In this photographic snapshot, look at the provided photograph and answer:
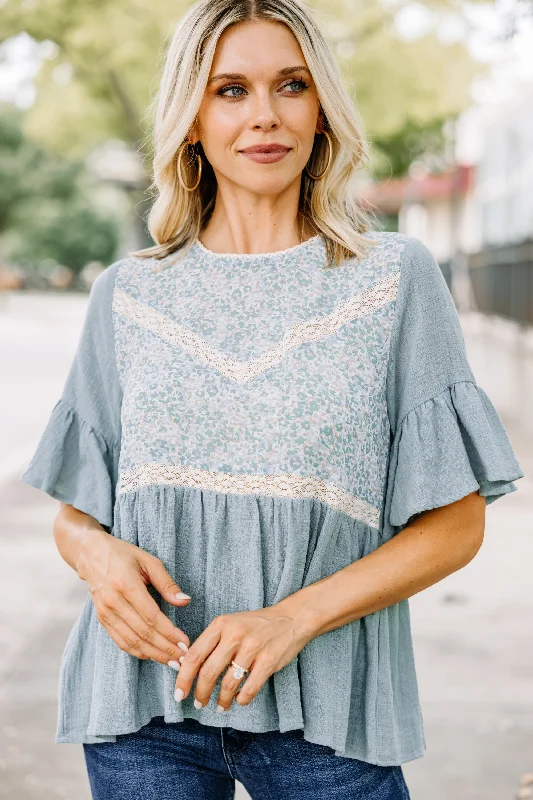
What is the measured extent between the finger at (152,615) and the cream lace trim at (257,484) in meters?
0.20

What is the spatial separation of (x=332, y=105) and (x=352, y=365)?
50 cm

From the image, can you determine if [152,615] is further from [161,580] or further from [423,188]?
[423,188]

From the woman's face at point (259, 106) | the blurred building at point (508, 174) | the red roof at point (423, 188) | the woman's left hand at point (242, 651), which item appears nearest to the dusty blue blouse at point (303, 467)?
the woman's left hand at point (242, 651)

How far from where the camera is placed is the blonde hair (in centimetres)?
193

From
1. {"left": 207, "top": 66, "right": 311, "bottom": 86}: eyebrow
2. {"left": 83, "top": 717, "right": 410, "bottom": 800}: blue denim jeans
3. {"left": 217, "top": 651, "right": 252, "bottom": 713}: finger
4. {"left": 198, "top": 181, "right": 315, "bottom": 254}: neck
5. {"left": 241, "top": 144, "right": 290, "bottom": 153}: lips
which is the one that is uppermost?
{"left": 207, "top": 66, "right": 311, "bottom": 86}: eyebrow

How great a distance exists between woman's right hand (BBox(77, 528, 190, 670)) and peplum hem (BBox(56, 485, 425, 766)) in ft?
0.17

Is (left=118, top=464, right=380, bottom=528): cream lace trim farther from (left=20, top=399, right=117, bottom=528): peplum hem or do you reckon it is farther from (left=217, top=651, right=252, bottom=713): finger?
(left=217, top=651, right=252, bottom=713): finger

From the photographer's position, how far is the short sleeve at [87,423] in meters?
2.02

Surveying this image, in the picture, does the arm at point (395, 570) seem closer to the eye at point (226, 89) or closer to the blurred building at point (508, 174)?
the eye at point (226, 89)

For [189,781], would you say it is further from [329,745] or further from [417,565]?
[417,565]

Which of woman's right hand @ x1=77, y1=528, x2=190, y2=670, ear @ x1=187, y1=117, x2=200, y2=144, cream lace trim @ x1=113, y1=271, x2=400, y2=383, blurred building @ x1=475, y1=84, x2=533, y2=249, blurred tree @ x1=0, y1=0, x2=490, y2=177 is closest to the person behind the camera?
woman's right hand @ x1=77, y1=528, x2=190, y2=670

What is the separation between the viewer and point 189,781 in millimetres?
1826

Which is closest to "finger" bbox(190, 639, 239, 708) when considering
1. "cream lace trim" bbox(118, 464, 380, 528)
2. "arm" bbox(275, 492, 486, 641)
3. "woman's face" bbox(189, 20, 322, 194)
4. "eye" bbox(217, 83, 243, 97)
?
"arm" bbox(275, 492, 486, 641)

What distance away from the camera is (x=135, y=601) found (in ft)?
5.67
